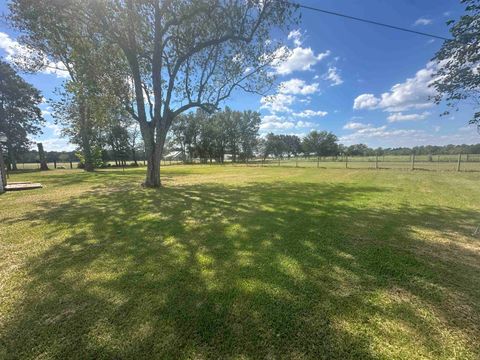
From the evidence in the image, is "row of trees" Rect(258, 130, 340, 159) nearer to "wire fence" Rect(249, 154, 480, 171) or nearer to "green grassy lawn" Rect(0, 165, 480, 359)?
"wire fence" Rect(249, 154, 480, 171)

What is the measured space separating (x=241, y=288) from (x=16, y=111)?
39967 mm

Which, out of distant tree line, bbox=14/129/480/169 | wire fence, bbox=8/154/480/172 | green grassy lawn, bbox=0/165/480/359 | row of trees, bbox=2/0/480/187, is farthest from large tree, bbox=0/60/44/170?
green grassy lawn, bbox=0/165/480/359

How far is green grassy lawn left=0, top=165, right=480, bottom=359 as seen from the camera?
5.70 feet

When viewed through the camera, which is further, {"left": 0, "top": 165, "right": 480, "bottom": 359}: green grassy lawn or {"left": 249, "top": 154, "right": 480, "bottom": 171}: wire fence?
{"left": 249, "top": 154, "right": 480, "bottom": 171}: wire fence

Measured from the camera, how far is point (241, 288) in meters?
2.42

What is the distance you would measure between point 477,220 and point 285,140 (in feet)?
295

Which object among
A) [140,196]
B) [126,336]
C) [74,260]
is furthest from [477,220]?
[140,196]

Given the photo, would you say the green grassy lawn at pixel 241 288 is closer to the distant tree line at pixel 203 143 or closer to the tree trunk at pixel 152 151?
the tree trunk at pixel 152 151

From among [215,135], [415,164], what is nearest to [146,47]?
[415,164]

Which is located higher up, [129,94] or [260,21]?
[260,21]

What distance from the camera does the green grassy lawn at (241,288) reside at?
1736 mm

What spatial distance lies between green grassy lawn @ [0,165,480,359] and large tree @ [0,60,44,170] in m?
34.2

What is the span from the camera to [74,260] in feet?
10.2

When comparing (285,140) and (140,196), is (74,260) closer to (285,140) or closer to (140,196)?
(140,196)
